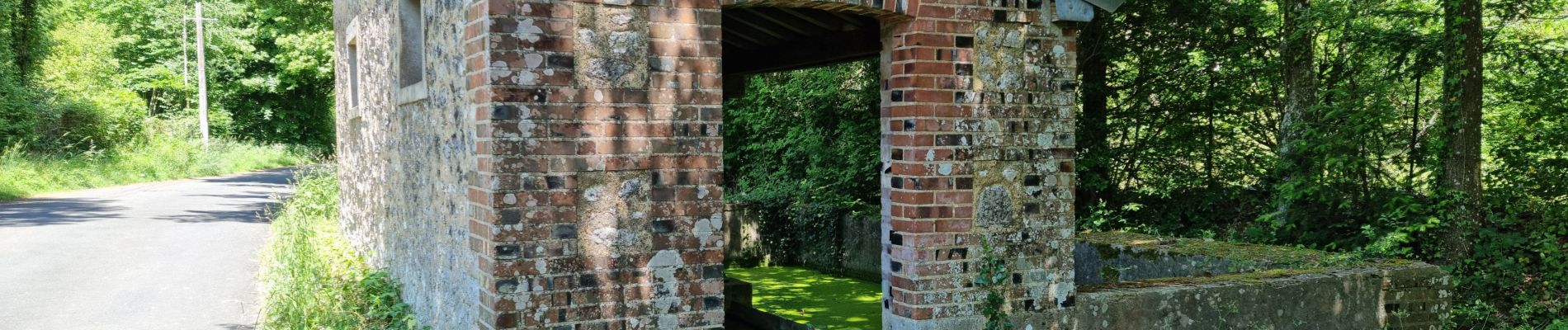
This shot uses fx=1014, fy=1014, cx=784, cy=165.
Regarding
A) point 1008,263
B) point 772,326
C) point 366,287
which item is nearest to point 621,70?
point 1008,263

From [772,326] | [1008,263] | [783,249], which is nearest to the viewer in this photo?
[1008,263]

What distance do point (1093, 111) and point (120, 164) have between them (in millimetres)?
20031

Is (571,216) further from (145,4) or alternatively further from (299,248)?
(145,4)

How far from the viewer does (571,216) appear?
3.93 metres

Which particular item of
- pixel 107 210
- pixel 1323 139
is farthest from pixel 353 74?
pixel 1323 139

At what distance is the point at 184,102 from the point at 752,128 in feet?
88.2

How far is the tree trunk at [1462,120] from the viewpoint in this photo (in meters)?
7.42

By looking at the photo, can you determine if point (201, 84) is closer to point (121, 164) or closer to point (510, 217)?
point (121, 164)

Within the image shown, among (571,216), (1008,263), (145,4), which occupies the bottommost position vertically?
(1008,263)

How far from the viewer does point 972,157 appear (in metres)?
4.53

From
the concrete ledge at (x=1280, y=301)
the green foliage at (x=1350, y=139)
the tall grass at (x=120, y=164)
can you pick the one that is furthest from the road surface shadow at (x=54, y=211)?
the concrete ledge at (x=1280, y=301)

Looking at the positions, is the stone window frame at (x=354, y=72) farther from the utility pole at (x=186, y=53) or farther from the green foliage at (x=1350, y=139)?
the utility pole at (x=186, y=53)

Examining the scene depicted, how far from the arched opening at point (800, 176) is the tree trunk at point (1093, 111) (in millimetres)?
2124

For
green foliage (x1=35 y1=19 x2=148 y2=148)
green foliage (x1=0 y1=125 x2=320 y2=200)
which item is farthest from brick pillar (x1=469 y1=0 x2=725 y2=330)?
green foliage (x1=35 y1=19 x2=148 y2=148)
